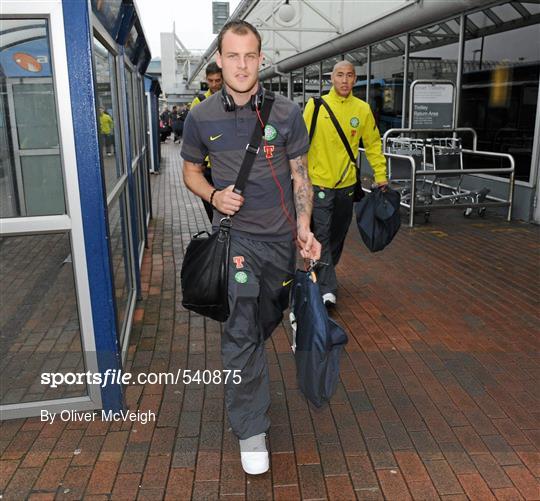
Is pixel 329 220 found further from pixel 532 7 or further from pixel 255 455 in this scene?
pixel 532 7

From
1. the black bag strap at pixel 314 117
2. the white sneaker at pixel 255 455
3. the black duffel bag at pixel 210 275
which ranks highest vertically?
the black bag strap at pixel 314 117

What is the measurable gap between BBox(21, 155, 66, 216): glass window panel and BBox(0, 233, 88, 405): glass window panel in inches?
10.3

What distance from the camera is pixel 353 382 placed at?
348cm

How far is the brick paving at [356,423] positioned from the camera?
255cm

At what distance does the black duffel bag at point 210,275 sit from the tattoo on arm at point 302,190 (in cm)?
44

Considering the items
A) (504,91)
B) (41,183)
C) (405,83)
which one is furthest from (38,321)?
(405,83)

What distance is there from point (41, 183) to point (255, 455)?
9.27 feet

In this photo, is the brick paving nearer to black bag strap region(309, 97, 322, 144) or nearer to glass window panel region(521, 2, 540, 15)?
black bag strap region(309, 97, 322, 144)

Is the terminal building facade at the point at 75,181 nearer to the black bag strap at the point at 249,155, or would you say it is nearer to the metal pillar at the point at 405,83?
the black bag strap at the point at 249,155

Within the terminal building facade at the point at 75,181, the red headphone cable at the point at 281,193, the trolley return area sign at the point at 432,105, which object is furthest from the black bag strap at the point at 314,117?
the trolley return area sign at the point at 432,105

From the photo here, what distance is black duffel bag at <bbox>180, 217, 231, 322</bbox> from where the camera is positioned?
8.36 feet

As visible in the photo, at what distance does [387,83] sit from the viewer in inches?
515

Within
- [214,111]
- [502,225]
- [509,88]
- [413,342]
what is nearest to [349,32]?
[509,88]

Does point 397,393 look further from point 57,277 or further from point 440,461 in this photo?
point 57,277
